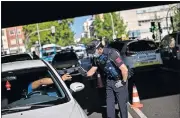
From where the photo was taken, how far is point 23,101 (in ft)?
18.1

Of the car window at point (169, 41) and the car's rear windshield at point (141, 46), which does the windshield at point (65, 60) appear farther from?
the car window at point (169, 41)

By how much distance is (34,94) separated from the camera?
5.68 meters

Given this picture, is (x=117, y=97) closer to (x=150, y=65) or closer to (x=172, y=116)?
(x=172, y=116)

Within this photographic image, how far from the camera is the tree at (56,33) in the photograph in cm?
8694

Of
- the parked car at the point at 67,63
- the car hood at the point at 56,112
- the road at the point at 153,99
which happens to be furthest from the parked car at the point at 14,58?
the car hood at the point at 56,112

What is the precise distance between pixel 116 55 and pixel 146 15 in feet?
438

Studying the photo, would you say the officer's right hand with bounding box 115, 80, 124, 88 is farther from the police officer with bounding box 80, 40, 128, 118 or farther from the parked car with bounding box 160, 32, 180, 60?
the parked car with bounding box 160, 32, 180, 60

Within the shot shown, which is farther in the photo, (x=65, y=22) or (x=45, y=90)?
(x=65, y=22)

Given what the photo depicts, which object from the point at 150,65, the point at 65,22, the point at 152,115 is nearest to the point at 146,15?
the point at 65,22

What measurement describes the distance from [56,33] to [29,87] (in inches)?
3355

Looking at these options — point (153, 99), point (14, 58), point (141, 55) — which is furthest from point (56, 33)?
point (153, 99)

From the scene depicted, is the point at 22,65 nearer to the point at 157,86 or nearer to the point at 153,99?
the point at 153,99

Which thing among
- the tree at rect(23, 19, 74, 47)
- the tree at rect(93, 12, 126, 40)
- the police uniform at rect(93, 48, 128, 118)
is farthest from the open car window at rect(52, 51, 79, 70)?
the tree at rect(93, 12, 126, 40)

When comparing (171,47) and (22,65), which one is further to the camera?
(171,47)
